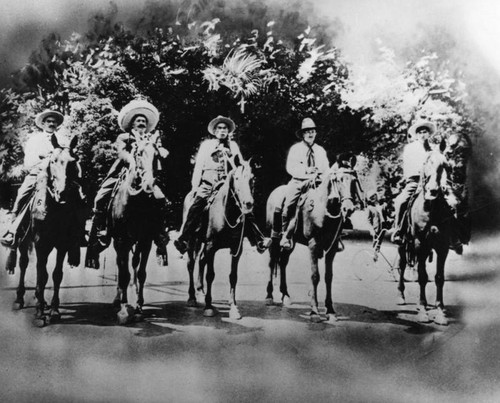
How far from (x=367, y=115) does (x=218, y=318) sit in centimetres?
211

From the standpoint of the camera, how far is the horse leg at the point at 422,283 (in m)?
4.18

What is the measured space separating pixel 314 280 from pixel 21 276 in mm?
2410

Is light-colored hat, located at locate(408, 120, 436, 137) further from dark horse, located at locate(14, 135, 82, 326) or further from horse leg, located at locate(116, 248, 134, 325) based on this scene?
dark horse, located at locate(14, 135, 82, 326)

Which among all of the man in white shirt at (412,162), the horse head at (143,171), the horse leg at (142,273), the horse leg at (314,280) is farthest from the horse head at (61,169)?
the man in white shirt at (412,162)

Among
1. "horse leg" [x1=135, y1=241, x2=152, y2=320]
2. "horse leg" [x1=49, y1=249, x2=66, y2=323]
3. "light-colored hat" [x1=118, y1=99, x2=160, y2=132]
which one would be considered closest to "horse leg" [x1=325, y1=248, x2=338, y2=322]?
"horse leg" [x1=135, y1=241, x2=152, y2=320]

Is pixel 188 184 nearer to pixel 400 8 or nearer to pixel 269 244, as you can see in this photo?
pixel 269 244

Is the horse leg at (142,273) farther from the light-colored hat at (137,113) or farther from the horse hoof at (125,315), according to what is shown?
the light-colored hat at (137,113)

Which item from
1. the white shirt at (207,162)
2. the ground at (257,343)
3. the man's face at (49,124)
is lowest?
the ground at (257,343)

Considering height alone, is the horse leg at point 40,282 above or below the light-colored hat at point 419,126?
below

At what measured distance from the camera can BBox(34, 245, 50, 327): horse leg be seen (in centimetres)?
403

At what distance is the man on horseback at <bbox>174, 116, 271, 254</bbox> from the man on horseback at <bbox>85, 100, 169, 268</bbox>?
222mm

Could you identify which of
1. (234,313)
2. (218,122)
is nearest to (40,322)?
(234,313)

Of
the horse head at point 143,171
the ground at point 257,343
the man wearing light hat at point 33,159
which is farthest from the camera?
the man wearing light hat at point 33,159

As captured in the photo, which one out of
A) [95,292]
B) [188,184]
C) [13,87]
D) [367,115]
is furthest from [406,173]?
[13,87]
